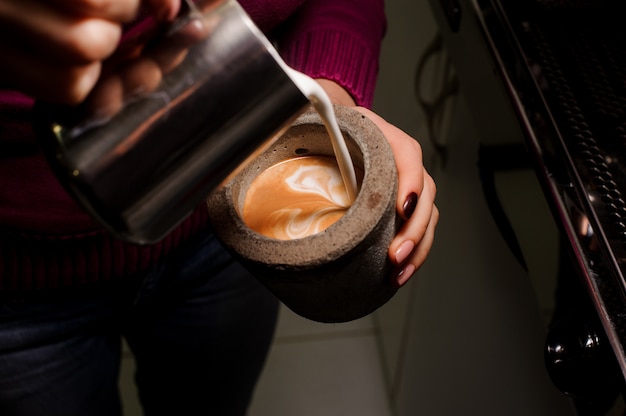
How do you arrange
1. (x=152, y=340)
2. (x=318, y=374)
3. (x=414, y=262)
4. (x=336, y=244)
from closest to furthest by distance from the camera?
(x=336, y=244), (x=414, y=262), (x=152, y=340), (x=318, y=374)

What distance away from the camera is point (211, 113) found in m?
0.36

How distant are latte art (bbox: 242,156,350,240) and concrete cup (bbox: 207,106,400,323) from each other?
18 mm

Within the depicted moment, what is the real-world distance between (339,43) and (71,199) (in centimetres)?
33

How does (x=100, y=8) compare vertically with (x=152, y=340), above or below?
above

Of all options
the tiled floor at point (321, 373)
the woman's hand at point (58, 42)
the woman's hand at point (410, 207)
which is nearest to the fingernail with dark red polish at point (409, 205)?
the woman's hand at point (410, 207)

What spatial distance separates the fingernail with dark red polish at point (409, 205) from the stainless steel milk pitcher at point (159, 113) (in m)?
0.16

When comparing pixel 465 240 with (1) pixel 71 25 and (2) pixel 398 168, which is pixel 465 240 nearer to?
(2) pixel 398 168

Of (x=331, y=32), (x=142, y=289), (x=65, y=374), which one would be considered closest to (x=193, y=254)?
(x=142, y=289)

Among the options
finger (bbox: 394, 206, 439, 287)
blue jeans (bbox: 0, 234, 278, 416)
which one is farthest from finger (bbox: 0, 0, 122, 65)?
blue jeans (bbox: 0, 234, 278, 416)

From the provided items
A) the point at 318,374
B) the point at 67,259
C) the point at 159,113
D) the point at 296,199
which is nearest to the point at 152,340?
the point at 67,259

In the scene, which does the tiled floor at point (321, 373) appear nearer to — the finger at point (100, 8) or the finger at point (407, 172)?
the finger at point (407, 172)

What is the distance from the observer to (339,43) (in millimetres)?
682

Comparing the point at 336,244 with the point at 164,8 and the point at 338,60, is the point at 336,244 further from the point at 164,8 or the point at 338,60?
the point at 338,60

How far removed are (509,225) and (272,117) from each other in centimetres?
36
